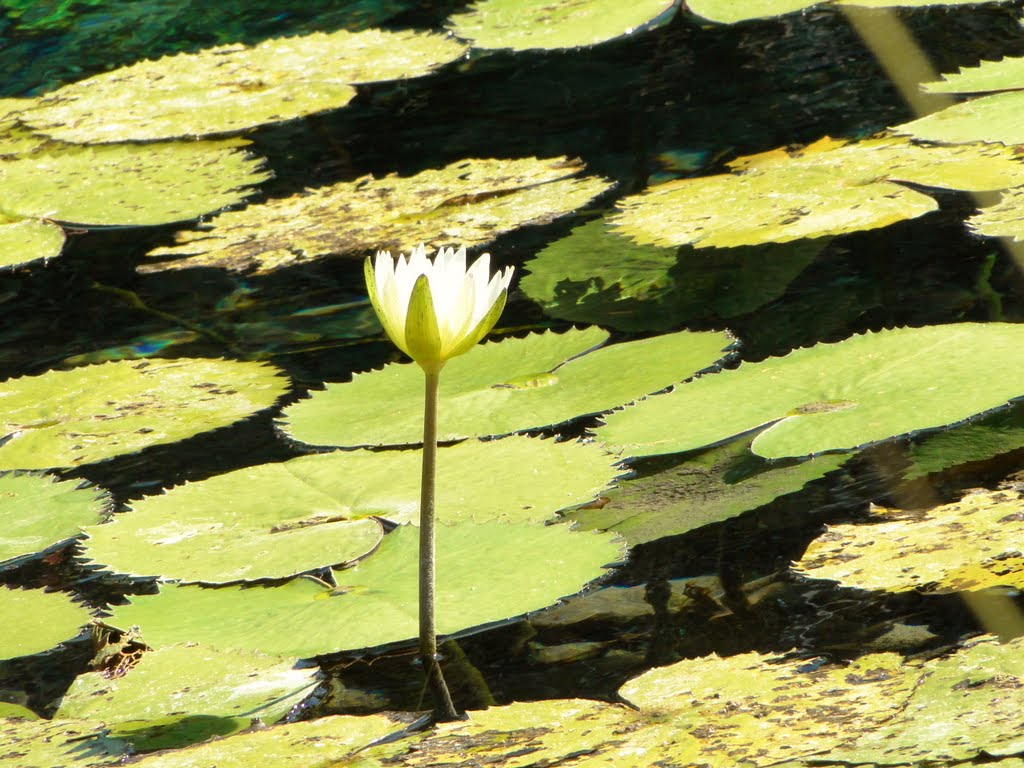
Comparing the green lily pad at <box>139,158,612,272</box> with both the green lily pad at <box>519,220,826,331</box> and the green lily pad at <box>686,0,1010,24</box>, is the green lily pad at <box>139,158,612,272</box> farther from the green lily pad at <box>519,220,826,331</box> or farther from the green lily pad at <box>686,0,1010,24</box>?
the green lily pad at <box>686,0,1010,24</box>

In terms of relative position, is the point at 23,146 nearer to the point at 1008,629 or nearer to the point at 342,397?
the point at 342,397

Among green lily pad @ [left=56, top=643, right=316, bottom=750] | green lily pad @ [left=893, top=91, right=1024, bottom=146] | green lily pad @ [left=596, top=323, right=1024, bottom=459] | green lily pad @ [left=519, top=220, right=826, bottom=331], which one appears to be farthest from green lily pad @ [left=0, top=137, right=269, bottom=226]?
green lily pad @ [left=56, top=643, right=316, bottom=750]

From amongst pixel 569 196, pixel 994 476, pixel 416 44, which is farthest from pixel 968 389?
pixel 416 44

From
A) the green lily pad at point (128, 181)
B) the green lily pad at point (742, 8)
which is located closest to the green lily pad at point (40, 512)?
the green lily pad at point (128, 181)

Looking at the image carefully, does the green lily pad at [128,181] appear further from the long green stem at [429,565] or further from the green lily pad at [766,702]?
the green lily pad at [766,702]

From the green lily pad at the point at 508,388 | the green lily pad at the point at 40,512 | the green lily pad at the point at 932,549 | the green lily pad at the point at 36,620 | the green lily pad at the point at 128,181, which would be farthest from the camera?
the green lily pad at the point at 128,181

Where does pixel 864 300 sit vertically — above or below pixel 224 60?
below

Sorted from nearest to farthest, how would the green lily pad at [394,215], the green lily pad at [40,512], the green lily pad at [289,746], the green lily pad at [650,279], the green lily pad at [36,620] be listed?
the green lily pad at [289,746], the green lily pad at [36,620], the green lily pad at [40,512], the green lily pad at [650,279], the green lily pad at [394,215]
